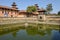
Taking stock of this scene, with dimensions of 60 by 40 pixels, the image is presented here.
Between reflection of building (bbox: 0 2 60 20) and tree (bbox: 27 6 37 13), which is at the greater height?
tree (bbox: 27 6 37 13)

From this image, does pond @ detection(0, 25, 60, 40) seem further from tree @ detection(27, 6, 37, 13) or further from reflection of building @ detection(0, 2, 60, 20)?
tree @ detection(27, 6, 37, 13)

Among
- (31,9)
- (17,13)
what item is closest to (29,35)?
(17,13)

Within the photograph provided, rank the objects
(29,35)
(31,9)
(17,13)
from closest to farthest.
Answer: (29,35) < (17,13) < (31,9)

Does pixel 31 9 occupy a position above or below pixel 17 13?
above

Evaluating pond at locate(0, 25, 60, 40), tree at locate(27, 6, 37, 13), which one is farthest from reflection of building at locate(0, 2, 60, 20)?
pond at locate(0, 25, 60, 40)

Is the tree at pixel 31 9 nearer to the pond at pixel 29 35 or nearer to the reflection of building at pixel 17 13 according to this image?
the reflection of building at pixel 17 13

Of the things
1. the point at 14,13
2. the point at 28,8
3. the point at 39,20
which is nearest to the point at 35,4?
the point at 28,8

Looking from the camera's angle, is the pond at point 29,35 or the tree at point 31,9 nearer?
the pond at point 29,35

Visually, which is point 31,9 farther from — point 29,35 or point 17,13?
point 29,35

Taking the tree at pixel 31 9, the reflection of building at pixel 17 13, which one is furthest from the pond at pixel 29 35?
the tree at pixel 31 9

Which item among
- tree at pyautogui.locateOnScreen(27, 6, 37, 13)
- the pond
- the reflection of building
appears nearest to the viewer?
the pond

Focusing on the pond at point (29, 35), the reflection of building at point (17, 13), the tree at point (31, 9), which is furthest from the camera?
the tree at point (31, 9)

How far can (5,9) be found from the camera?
4172 cm

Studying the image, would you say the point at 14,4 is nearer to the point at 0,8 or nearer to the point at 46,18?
the point at 0,8
